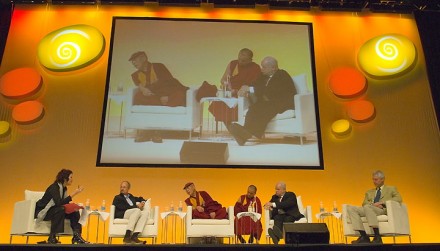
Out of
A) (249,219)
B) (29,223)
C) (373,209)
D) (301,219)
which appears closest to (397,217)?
(373,209)

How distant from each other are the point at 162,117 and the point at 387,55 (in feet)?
12.5

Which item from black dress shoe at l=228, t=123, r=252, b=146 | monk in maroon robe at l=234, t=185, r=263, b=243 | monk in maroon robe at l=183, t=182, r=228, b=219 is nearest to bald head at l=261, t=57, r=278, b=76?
black dress shoe at l=228, t=123, r=252, b=146

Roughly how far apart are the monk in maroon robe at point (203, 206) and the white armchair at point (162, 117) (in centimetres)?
122

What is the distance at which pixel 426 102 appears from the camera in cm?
845

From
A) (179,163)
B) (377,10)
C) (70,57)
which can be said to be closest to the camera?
(179,163)

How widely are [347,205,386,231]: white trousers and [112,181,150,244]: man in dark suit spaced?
8.27 ft

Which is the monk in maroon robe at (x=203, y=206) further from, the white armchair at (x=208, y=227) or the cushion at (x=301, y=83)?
the cushion at (x=301, y=83)

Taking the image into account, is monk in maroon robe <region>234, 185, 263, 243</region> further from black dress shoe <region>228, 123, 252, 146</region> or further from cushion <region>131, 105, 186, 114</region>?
cushion <region>131, 105, 186, 114</region>

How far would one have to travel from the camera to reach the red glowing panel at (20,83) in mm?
7969

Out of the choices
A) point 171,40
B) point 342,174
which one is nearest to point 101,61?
point 171,40

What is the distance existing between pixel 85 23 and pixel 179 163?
2851 mm

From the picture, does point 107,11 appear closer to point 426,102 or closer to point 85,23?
point 85,23

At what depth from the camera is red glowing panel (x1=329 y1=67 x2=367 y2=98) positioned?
829cm

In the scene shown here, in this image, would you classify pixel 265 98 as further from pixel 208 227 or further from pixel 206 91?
pixel 208 227
